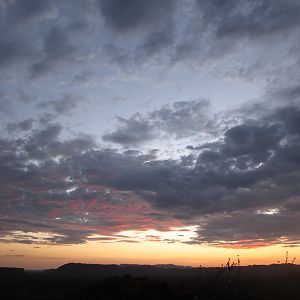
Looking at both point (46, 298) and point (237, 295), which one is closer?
point (237, 295)

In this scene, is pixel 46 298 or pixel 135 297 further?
pixel 46 298

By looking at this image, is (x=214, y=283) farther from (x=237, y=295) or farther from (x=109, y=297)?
(x=109, y=297)

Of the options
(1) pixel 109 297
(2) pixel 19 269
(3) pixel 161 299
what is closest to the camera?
(3) pixel 161 299

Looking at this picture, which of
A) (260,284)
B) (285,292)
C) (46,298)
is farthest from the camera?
(260,284)

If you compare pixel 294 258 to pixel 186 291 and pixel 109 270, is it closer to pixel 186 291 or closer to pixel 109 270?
pixel 186 291

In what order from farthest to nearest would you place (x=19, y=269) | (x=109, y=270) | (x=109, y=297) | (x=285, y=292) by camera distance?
1. (x=109, y=270)
2. (x=19, y=269)
3. (x=285, y=292)
4. (x=109, y=297)

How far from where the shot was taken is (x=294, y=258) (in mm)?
30078

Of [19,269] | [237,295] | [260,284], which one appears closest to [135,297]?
[237,295]

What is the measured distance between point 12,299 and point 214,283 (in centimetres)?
1929

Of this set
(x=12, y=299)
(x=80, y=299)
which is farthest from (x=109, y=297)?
(x=12, y=299)

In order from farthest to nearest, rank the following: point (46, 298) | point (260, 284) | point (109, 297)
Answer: point (260, 284), point (46, 298), point (109, 297)

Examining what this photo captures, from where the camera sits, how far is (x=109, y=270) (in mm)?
158875

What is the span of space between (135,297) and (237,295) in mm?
6346

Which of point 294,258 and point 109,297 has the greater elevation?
point 294,258
